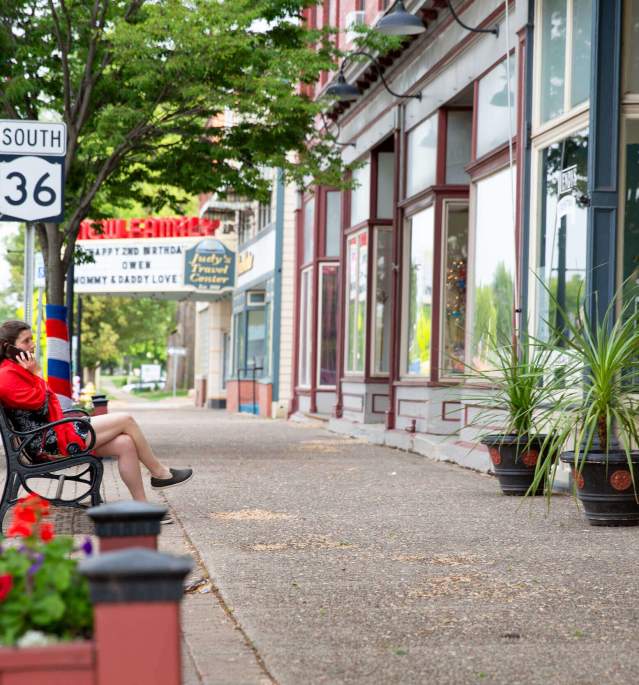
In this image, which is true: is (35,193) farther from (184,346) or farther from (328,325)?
(184,346)

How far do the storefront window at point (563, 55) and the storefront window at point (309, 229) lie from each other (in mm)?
14168

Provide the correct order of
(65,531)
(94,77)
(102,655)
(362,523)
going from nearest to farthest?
1. (102,655)
2. (65,531)
3. (362,523)
4. (94,77)

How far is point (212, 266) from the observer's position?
41219mm

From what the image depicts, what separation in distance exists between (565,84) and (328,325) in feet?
45.9

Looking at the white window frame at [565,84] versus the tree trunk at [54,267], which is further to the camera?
the tree trunk at [54,267]

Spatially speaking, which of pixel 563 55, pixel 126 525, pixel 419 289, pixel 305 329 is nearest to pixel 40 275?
pixel 419 289

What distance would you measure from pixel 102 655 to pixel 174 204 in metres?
16.5

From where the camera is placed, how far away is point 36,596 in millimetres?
3053

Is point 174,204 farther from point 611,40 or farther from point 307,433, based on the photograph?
point 611,40

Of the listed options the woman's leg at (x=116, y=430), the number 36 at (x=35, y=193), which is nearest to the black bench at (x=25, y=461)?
the woman's leg at (x=116, y=430)

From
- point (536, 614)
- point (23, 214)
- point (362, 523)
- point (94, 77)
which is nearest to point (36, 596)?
point (536, 614)

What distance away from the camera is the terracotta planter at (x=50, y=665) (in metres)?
2.79

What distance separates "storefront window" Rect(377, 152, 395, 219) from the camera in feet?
70.0

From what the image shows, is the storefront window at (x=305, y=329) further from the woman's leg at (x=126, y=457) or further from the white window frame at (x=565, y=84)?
the woman's leg at (x=126, y=457)
